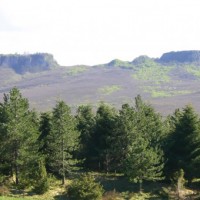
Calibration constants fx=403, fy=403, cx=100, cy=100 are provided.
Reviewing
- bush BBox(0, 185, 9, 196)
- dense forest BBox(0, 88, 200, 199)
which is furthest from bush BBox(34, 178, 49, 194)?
bush BBox(0, 185, 9, 196)

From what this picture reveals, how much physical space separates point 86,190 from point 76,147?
439 inches

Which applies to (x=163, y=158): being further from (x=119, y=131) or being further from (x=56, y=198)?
(x=56, y=198)

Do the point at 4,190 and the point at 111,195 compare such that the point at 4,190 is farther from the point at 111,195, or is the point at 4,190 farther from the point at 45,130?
the point at 45,130

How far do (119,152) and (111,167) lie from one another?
4.24 meters

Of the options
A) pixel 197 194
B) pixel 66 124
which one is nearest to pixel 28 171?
pixel 66 124

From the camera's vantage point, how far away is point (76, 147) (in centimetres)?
5644

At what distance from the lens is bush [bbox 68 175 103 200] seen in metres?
45.5

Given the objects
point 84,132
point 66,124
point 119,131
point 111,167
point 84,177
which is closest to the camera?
point 84,177

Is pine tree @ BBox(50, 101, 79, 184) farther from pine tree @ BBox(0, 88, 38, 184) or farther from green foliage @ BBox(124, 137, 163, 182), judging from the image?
green foliage @ BBox(124, 137, 163, 182)

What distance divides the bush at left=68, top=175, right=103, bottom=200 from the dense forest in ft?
0.39

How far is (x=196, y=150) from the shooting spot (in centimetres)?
5331

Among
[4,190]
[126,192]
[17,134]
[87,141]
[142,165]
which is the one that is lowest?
[126,192]

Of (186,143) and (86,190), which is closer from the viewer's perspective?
(86,190)

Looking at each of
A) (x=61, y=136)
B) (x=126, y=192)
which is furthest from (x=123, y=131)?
(x=61, y=136)
